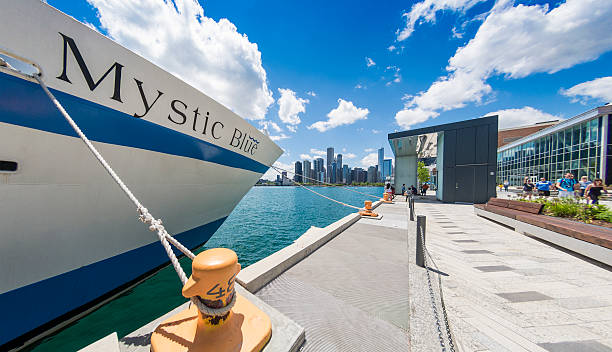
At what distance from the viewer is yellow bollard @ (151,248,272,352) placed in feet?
4.06

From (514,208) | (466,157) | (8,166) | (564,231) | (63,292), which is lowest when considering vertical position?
(63,292)

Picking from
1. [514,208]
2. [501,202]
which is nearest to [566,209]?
[514,208]

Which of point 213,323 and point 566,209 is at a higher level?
point 566,209

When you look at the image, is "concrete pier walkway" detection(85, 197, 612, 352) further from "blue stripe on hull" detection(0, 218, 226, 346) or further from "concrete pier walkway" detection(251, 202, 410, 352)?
"blue stripe on hull" detection(0, 218, 226, 346)

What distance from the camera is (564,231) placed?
4.16 m

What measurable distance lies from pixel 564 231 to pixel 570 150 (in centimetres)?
2693

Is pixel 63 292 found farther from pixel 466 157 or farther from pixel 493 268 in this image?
pixel 466 157

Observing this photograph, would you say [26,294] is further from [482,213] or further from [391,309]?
[482,213]

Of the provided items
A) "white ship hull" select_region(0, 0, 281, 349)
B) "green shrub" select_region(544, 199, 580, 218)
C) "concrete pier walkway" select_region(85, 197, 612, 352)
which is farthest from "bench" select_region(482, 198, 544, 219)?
"white ship hull" select_region(0, 0, 281, 349)

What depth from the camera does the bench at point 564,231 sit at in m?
3.48

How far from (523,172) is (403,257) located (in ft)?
121

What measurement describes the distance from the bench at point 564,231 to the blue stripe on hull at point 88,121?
25.6 ft

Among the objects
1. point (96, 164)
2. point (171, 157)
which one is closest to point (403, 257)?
point (171, 157)

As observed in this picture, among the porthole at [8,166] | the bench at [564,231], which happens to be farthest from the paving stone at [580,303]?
the porthole at [8,166]
